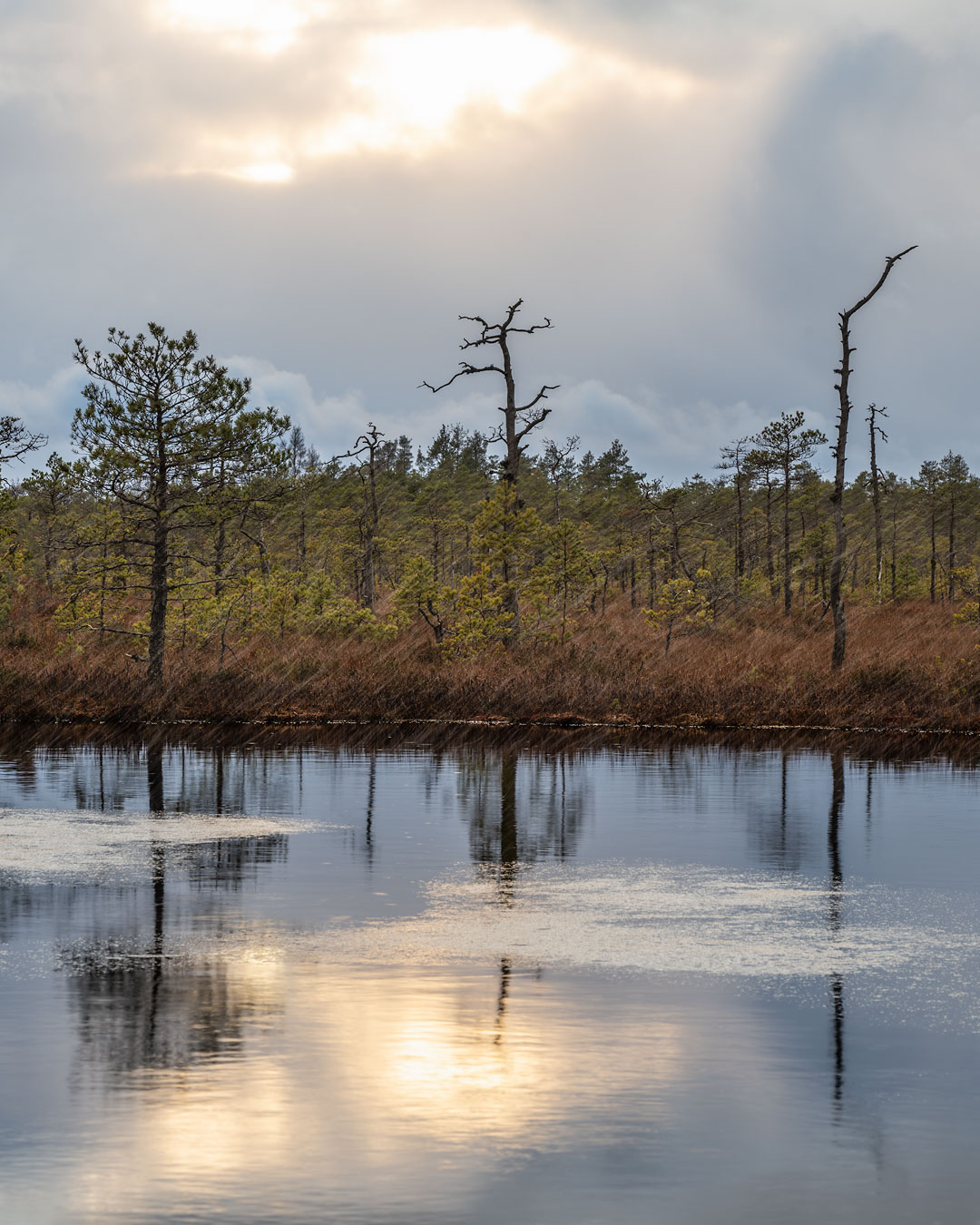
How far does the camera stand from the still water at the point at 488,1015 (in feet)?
19.2

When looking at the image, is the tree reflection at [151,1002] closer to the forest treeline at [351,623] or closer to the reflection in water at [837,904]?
the reflection in water at [837,904]

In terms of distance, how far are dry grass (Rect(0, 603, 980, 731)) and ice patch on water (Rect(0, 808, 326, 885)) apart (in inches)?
554

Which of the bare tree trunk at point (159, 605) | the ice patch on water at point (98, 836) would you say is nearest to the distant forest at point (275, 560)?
the bare tree trunk at point (159, 605)

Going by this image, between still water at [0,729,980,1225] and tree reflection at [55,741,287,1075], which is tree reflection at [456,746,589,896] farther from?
tree reflection at [55,741,287,1075]

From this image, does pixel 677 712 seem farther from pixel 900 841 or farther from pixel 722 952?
pixel 722 952

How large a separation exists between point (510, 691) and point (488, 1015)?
24019mm

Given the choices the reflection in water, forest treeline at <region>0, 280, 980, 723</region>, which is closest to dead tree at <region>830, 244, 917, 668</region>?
forest treeline at <region>0, 280, 980, 723</region>

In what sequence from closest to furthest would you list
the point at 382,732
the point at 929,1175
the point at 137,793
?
the point at 929,1175
the point at 137,793
the point at 382,732

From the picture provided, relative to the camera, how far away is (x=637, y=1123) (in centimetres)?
650

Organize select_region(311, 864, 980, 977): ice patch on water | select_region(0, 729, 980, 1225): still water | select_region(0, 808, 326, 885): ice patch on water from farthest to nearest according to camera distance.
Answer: select_region(0, 808, 326, 885): ice patch on water, select_region(311, 864, 980, 977): ice patch on water, select_region(0, 729, 980, 1225): still water

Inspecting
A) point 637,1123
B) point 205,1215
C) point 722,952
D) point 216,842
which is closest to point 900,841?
point 722,952

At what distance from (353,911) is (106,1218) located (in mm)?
6070

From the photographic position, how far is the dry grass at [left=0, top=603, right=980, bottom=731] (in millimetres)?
31219

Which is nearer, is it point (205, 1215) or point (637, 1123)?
point (205, 1215)
